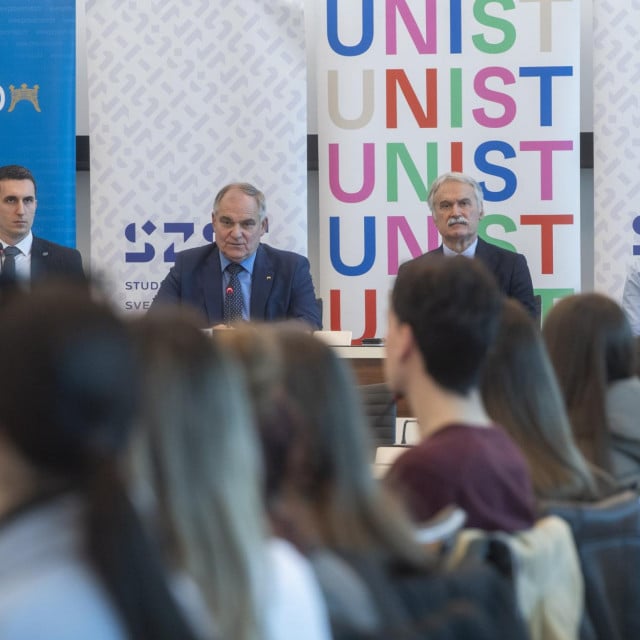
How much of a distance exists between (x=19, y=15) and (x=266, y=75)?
1.51 metres

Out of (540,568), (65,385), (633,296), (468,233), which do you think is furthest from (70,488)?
(633,296)

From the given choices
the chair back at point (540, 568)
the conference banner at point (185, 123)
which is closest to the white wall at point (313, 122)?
the conference banner at point (185, 123)

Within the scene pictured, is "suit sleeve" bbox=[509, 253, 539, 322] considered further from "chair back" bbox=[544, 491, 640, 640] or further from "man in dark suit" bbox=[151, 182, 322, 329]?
"chair back" bbox=[544, 491, 640, 640]

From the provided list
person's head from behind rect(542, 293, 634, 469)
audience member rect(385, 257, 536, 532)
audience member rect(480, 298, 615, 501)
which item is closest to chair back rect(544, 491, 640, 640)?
audience member rect(385, 257, 536, 532)

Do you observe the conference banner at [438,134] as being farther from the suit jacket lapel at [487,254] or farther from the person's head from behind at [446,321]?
the person's head from behind at [446,321]

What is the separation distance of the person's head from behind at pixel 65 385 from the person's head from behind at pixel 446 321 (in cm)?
115

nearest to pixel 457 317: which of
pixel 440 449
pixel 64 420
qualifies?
pixel 440 449

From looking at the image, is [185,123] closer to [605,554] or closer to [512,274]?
[512,274]

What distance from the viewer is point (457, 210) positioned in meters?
6.21

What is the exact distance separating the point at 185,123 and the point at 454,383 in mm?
5562

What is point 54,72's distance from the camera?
7281 millimetres

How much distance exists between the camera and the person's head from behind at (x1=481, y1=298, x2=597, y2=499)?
215 centimetres

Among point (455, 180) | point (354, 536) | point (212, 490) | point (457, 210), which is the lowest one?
point (354, 536)

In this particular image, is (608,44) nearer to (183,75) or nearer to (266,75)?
(266,75)
